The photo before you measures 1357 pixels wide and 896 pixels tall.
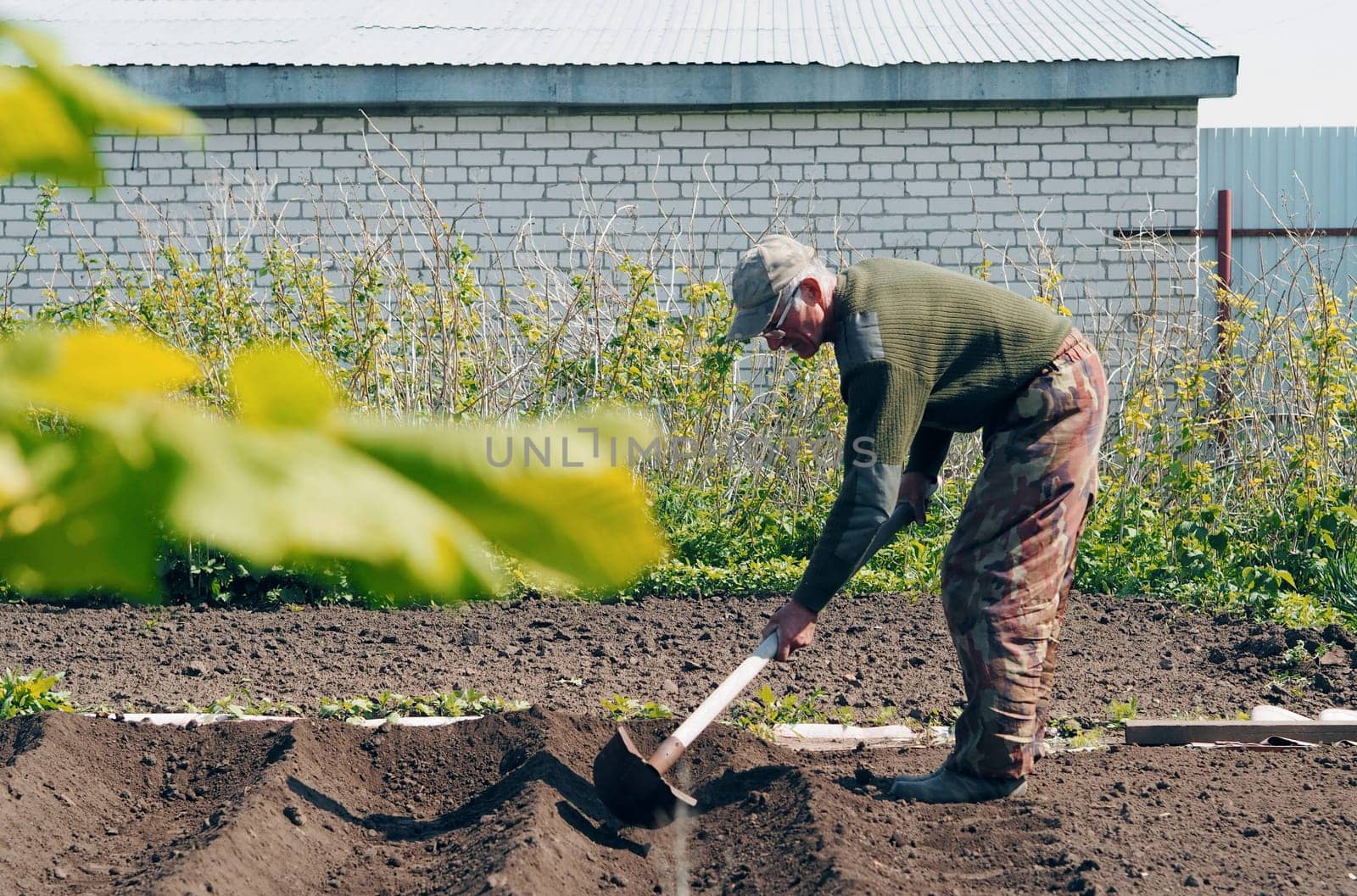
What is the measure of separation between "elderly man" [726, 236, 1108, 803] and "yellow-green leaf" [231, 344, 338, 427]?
2880 millimetres

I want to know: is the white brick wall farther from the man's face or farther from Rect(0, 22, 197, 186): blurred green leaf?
Rect(0, 22, 197, 186): blurred green leaf

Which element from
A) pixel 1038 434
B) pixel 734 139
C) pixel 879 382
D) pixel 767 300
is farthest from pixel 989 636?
pixel 734 139

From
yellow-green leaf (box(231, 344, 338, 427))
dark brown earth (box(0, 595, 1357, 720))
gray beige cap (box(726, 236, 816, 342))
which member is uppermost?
yellow-green leaf (box(231, 344, 338, 427))

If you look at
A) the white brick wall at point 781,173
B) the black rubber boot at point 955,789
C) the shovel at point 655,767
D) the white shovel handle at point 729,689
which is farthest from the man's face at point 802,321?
the white brick wall at point 781,173

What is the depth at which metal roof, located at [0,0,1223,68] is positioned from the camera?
910 centimetres

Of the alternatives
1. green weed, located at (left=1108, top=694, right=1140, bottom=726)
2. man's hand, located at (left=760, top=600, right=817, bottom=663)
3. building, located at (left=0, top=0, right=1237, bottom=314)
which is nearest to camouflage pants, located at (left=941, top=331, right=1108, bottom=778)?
man's hand, located at (left=760, top=600, right=817, bottom=663)

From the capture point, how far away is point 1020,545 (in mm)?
3580

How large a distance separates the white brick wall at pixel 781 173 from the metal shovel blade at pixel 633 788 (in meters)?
5.67

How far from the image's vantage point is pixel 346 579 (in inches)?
17.3

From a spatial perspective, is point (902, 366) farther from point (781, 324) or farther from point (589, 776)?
point (589, 776)

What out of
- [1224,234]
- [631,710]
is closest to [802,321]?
[631,710]

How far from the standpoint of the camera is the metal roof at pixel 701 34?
29.9 feet

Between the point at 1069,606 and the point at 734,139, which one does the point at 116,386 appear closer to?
the point at 1069,606

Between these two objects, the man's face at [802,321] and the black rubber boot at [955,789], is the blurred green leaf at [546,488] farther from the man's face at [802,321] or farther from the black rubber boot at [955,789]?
the black rubber boot at [955,789]
